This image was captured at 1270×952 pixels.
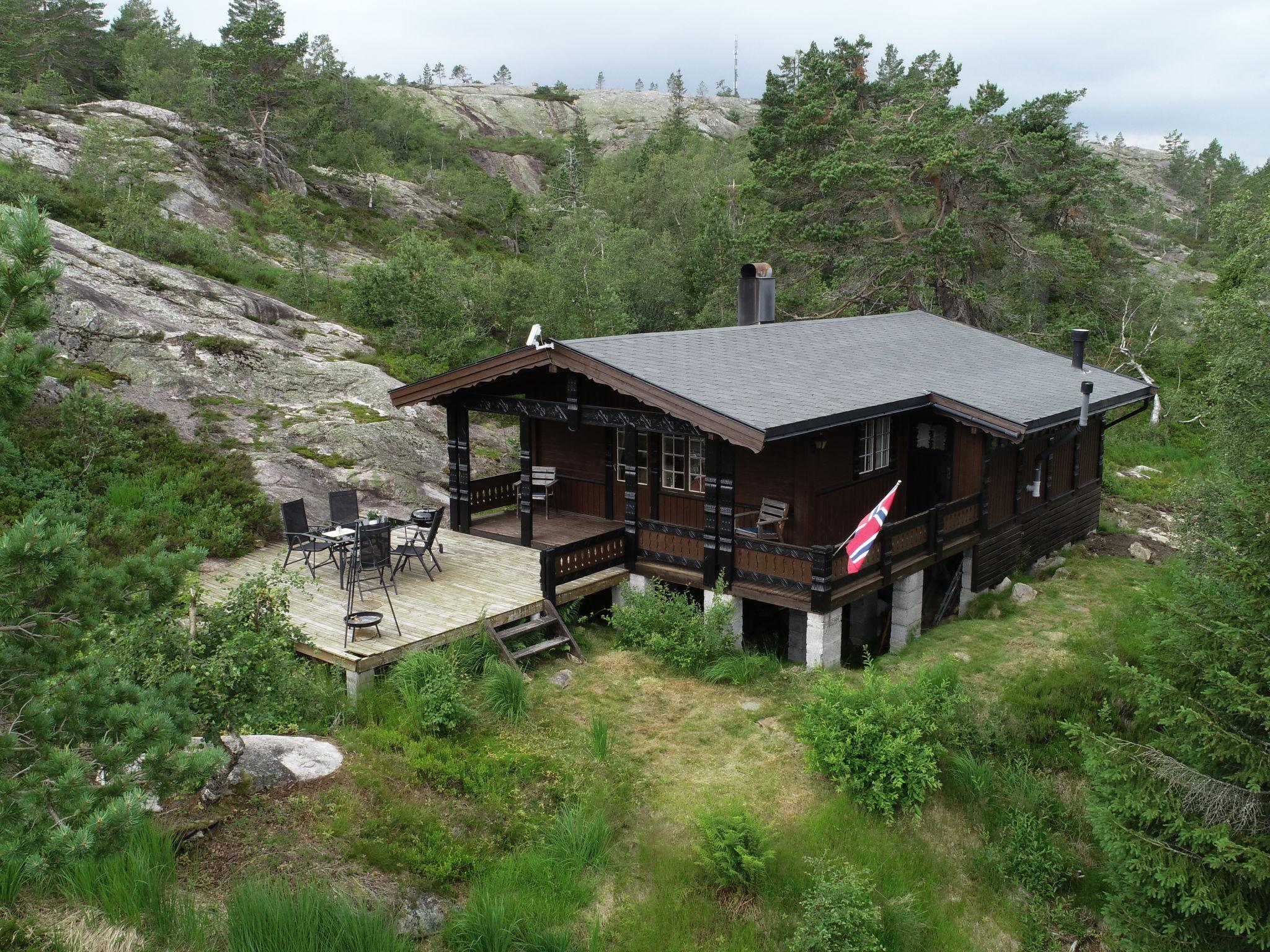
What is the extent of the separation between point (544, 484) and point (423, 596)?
12.9 ft

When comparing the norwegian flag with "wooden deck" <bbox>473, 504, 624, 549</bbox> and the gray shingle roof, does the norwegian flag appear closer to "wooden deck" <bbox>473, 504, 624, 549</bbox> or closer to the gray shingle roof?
the gray shingle roof

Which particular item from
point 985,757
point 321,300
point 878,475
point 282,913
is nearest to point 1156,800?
point 985,757

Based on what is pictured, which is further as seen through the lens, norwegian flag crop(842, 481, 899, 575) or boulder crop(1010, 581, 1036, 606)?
boulder crop(1010, 581, 1036, 606)

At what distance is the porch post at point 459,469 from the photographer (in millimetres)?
15070

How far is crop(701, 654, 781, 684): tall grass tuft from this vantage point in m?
11.5

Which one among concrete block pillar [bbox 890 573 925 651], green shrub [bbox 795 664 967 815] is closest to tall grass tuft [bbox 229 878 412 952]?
green shrub [bbox 795 664 967 815]

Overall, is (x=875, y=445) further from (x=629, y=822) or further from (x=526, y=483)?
(x=629, y=822)

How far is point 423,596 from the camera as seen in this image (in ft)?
40.4

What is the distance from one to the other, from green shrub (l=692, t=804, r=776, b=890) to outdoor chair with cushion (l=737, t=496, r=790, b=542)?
525cm

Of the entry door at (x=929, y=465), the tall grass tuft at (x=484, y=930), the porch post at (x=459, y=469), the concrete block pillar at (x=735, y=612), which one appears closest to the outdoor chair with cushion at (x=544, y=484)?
the porch post at (x=459, y=469)

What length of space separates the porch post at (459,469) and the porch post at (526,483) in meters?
1.21

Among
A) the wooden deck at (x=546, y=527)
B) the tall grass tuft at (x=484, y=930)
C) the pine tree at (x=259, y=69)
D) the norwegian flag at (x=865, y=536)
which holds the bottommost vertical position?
the tall grass tuft at (x=484, y=930)

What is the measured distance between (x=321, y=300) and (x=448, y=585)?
1624cm

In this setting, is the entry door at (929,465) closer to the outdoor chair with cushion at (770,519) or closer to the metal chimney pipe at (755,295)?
the outdoor chair with cushion at (770,519)
